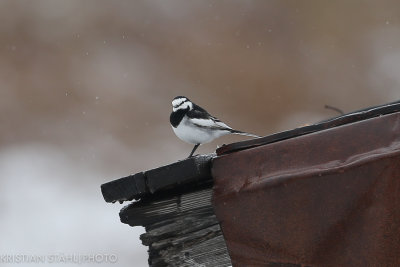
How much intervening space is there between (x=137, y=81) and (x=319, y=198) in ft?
29.6

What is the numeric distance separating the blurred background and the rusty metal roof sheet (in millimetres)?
5820

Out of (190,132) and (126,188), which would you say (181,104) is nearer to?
(190,132)

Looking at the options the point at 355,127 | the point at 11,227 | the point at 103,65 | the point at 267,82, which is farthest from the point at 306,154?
the point at 103,65

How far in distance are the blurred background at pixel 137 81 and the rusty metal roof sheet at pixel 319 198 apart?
19.1 feet

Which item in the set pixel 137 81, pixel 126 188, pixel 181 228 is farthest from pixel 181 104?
pixel 137 81

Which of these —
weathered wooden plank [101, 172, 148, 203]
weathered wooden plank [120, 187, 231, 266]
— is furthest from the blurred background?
weathered wooden plank [101, 172, 148, 203]

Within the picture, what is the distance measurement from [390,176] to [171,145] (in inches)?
308

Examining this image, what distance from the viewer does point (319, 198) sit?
187cm

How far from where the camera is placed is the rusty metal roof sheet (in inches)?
71.0

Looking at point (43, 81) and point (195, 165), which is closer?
point (195, 165)

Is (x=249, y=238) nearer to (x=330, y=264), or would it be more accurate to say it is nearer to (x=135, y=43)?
(x=330, y=264)

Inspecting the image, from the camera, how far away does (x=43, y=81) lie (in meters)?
10.4

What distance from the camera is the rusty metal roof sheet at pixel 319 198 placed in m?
1.80

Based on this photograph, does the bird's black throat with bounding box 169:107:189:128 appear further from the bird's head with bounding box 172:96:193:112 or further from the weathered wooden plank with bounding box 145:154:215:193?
the weathered wooden plank with bounding box 145:154:215:193
